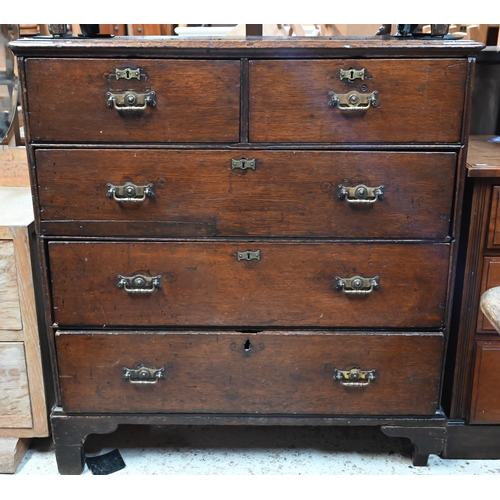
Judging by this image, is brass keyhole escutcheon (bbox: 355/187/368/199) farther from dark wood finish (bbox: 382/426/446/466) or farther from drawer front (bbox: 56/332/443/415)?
dark wood finish (bbox: 382/426/446/466)

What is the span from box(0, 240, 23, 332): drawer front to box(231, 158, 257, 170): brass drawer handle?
0.61 m

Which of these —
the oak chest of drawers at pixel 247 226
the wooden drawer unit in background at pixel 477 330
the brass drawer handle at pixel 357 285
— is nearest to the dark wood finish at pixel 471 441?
the wooden drawer unit in background at pixel 477 330

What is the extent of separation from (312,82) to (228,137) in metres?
0.22

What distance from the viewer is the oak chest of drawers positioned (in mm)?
1239

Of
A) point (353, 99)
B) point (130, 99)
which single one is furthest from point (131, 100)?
point (353, 99)

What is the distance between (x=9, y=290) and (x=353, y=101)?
98 cm

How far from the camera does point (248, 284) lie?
1.40 metres

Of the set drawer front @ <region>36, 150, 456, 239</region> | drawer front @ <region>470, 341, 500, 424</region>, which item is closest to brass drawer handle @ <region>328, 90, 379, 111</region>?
drawer front @ <region>36, 150, 456, 239</region>

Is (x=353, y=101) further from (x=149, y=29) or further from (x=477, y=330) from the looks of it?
(x=149, y=29)

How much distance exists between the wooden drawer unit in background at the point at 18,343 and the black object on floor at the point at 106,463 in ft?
0.51

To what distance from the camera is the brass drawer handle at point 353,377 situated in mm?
1457

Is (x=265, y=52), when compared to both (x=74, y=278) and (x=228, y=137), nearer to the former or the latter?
(x=228, y=137)

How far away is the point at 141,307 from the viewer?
1421 millimetres
